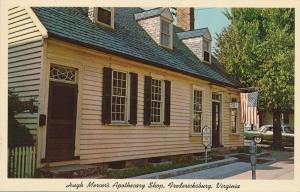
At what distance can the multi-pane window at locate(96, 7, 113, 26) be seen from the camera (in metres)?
11.5

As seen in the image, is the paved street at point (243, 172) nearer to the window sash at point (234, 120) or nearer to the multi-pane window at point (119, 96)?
the multi-pane window at point (119, 96)

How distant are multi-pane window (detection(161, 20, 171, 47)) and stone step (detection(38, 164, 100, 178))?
6727mm

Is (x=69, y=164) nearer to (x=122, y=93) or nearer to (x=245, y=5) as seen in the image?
(x=122, y=93)

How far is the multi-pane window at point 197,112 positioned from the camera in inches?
588

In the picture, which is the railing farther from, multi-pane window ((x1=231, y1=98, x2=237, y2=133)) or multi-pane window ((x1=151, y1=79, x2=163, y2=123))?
multi-pane window ((x1=231, y1=98, x2=237, y2=133))

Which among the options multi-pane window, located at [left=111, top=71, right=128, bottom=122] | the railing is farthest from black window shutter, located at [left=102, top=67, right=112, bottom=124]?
the railing

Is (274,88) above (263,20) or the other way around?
the other way around

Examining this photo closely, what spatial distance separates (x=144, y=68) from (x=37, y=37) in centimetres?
393

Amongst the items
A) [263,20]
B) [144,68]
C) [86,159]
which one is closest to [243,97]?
[263,20]

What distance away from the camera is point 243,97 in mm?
17578

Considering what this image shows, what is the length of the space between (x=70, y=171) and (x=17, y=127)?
4.77 feet

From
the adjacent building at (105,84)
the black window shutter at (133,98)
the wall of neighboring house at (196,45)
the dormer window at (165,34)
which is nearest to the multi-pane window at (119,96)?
the adjacent building at (105,84)

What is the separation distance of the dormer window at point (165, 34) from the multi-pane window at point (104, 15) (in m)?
3.00

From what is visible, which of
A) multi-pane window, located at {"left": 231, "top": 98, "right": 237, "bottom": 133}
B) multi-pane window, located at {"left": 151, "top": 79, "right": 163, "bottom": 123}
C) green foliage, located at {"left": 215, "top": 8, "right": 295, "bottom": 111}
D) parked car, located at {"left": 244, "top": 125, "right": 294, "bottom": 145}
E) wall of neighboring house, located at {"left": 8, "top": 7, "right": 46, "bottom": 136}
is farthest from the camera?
parked car, located at {"left": 244, "top": 125, "right": 294, "bottom": 145}
